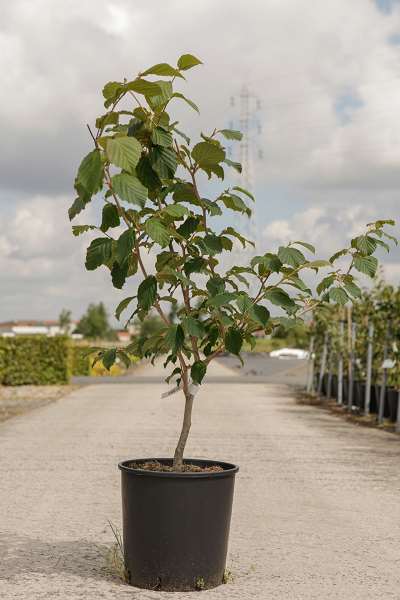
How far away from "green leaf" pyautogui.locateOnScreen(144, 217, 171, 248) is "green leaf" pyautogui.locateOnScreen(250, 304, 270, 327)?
0.63m

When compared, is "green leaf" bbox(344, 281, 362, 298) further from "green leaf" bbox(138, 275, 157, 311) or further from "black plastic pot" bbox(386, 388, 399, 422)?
"black plastic pot" bbox(386, 388, 399, 422)

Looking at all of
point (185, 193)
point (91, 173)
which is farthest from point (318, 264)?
point (91, 173)

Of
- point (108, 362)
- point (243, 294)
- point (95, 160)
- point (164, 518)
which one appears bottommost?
point (164, 518)

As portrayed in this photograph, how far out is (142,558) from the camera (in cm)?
458

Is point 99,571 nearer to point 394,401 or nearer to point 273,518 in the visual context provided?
point 273,518

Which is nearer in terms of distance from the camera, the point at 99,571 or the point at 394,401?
the point at 99,571

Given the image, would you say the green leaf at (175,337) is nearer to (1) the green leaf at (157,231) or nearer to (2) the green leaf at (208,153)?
(1) the green leaf at (157,231)

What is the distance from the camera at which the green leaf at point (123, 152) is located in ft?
12.5

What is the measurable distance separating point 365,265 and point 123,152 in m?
1.63

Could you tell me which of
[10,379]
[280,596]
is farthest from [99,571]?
[10,379]

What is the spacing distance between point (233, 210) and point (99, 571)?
2285 millimetres

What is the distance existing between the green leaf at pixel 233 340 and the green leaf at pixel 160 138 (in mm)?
1057

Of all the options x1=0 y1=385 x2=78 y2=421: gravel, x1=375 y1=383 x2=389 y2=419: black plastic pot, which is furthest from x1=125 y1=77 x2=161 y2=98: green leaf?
x1=0 y1=385 x2=78 y2=421: gravel

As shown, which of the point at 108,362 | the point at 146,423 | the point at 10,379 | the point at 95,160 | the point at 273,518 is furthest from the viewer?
the point at 10,379
